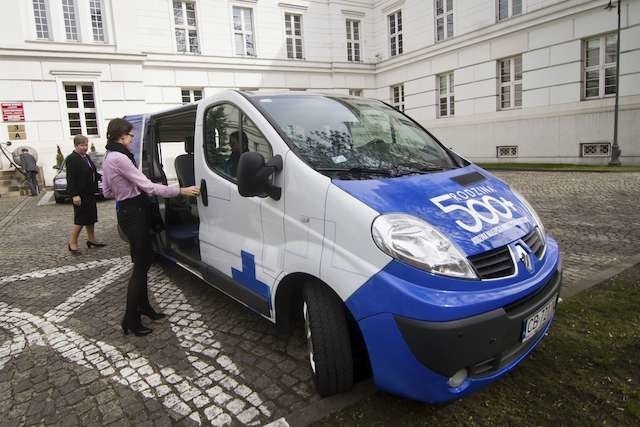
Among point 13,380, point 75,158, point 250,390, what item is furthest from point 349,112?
point 75,158

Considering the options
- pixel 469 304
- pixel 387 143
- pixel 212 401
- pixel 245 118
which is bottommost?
pixel 212 401

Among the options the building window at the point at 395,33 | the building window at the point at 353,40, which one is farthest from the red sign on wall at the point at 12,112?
the building window at the point at 395,33

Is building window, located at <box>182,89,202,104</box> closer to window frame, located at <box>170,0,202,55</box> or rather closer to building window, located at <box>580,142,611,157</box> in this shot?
window frame, located at <box>170,0,202,55</box>

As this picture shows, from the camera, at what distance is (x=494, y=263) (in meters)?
2.35

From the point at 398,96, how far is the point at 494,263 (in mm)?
23933

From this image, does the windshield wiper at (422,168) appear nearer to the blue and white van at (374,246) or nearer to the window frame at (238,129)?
the blue and white van at (374,246)

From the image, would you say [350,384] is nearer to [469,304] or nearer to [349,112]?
[469,304]

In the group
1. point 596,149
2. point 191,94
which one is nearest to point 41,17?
point 191,94

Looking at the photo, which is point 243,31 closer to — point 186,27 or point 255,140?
point 186,27

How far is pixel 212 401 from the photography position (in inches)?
110

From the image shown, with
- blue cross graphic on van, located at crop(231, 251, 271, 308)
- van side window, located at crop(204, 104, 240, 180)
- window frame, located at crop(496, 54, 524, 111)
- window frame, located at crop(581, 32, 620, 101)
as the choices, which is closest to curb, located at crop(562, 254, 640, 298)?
blue cross graphic on van, located at crop(231, 251, 271, 308)

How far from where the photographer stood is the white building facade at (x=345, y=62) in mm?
15789

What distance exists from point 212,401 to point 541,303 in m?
2.02

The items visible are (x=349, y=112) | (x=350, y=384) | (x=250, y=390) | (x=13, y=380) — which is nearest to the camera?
(x=350, y=384)
